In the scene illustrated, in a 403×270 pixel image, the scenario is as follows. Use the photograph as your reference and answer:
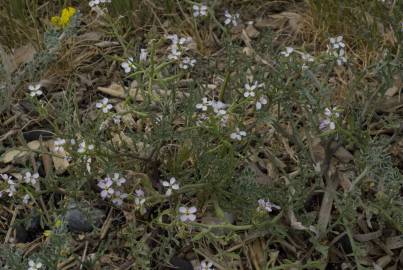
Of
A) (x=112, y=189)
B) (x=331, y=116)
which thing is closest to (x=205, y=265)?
(x=112, y=189)

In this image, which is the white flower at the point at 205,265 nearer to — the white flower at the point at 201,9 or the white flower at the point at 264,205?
the white flower at the point at 264,205

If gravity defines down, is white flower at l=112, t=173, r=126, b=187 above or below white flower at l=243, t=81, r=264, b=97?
below

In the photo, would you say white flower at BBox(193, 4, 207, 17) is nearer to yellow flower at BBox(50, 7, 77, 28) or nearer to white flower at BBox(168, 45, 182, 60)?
white flower at BBox(168, 45, 182, 60)

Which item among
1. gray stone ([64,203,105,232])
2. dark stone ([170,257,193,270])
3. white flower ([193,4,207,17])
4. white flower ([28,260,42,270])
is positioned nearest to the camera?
white flower ([28,260,42,270])

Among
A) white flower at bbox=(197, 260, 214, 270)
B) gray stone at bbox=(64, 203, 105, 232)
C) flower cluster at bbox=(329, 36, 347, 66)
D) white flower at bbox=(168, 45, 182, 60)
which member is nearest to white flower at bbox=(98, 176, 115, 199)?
gray stone at bbox=(64, 203, 105, 232)

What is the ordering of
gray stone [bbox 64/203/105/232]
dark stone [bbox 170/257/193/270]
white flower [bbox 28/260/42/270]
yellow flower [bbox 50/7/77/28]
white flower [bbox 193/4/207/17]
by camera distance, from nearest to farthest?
white flower [bbox 28/260/42/270] < dark stone [bbox 170/257/193/270] < gray stone [bbox 64/203/105/232] < white flower [bbox 193/4/207/17] < yellow flower [bbox 50/7/77/28]

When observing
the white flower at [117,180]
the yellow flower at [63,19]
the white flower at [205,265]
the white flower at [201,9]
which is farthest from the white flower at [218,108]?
the yellow flower at [63,19]

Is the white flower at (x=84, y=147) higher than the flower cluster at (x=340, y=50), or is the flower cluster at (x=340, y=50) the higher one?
the flower cluster at (x=340, y=50)

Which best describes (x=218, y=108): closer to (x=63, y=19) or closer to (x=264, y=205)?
(x=264, y=205)

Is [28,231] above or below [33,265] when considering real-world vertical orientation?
below

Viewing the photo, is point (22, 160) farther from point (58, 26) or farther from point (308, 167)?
point (308, 167)

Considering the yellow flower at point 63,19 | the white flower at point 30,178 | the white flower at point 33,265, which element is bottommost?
the white flower at point 33,265
